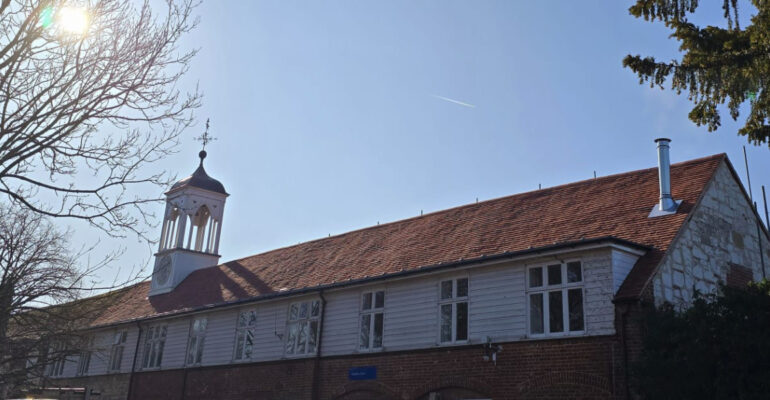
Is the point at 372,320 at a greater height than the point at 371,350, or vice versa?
the point at 372,320

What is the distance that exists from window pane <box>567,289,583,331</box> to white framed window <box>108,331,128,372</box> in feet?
75.4

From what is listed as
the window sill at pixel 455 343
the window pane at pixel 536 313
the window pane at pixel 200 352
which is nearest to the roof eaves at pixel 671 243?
the window pane at pixel 536 313

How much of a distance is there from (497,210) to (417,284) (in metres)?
4.40

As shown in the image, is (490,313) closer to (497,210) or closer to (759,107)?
(497,210)

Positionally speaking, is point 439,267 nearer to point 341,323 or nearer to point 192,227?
point 341,323

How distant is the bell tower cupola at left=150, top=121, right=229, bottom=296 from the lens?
123 feet

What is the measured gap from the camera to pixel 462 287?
19.8 metres

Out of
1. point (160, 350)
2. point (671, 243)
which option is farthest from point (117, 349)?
point (671, 243)

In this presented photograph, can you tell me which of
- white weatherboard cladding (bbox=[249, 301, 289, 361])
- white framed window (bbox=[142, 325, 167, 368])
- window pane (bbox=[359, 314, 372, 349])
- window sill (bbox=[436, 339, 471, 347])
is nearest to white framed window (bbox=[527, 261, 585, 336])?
window sill (bbox=[436, 339, 471, 347])

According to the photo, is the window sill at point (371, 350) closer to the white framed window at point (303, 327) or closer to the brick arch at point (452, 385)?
the brick arch at point (452, 385)

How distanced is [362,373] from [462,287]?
4.07m

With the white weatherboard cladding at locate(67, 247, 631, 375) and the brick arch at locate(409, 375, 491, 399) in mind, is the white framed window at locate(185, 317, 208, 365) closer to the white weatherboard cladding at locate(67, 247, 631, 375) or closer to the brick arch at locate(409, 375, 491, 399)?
the white weatherboard cladding at locate(67, 247, 631, 375)

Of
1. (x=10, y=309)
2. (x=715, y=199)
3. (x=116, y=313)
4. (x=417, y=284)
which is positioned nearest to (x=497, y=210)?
(x=417, y=284)

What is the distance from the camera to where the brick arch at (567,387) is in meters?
15.7
